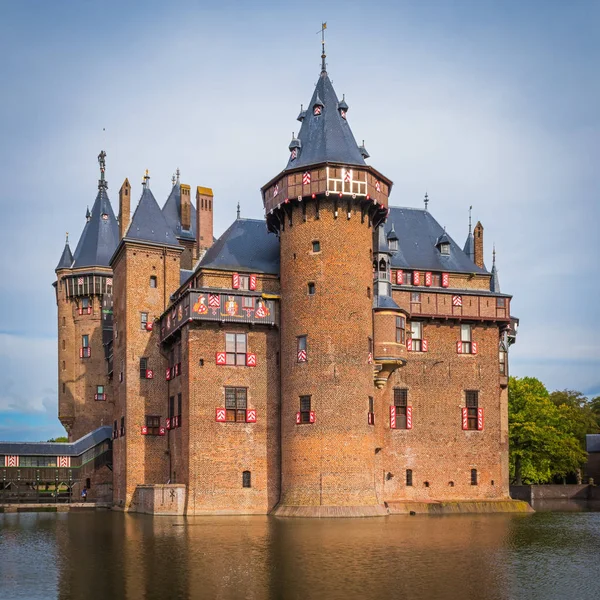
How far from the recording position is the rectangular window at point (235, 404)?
4641 centimetres

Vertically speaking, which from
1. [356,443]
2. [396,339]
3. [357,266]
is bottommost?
[356,443]

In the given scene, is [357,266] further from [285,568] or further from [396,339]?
[285,568]

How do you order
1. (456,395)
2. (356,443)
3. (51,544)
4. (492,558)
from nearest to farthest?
(492,558), (51,544), (356,443), (456,395)

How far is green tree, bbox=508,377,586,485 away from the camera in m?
68.8

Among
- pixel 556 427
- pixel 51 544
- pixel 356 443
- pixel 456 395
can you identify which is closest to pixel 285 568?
pixel 51 544

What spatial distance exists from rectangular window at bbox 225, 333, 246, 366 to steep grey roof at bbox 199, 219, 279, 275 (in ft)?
13.1

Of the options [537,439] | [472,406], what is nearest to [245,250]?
[472,406]

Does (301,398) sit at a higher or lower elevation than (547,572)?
higher

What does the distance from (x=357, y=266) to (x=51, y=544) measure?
21120 millimetres

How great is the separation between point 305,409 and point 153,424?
11336 millimetres

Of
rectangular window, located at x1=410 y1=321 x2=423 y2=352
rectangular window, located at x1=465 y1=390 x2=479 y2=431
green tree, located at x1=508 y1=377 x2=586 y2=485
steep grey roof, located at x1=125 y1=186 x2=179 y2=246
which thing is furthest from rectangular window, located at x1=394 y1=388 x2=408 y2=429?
green tree, located at x1=508 y1=377 x2=586 y2=485

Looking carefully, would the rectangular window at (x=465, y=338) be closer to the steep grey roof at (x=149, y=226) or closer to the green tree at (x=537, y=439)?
the steep grey roof at (x=149, y=226)

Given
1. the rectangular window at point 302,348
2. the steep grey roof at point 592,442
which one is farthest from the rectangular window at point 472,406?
the steep grey roof at point 592,442

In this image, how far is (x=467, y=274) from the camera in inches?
2141
